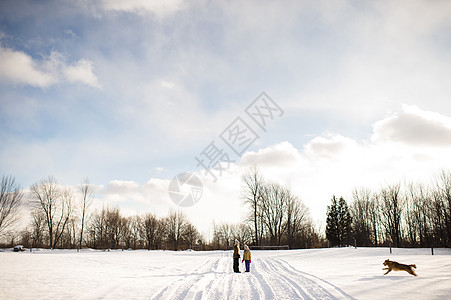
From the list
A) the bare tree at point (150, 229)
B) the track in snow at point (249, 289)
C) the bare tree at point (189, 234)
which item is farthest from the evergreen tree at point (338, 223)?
the track in snow at point (249, 289)

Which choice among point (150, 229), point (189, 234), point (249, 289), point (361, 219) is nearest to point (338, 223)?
point (361, 219)

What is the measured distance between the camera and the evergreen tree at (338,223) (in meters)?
49.7

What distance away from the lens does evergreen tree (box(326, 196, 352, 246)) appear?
163 ft

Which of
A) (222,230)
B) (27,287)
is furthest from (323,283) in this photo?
(222,230)

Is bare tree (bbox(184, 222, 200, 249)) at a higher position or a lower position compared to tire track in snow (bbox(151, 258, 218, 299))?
lower

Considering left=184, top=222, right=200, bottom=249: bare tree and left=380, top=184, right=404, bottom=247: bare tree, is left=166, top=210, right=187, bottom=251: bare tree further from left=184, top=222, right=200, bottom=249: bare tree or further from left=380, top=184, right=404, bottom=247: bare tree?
left=380, top=184, right=404, bottom=247: bare tree

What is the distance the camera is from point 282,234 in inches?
1882

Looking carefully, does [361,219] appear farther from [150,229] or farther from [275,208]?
[150,229]

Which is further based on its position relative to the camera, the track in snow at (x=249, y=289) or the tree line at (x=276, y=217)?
the tree line at (x=276, y=217)

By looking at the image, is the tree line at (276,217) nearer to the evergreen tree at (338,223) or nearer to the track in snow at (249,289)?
the evergreen tree at (338,223)

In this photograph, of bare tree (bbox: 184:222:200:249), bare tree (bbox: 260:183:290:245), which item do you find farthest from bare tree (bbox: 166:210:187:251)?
bare tree (bbox: 260:183:290:245)

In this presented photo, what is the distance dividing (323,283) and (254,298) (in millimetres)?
3192

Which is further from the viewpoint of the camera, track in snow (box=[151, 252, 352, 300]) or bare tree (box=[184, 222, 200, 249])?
bare tree (box=[184, 222, 200, 249])

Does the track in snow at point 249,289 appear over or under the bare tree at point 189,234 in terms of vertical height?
over
